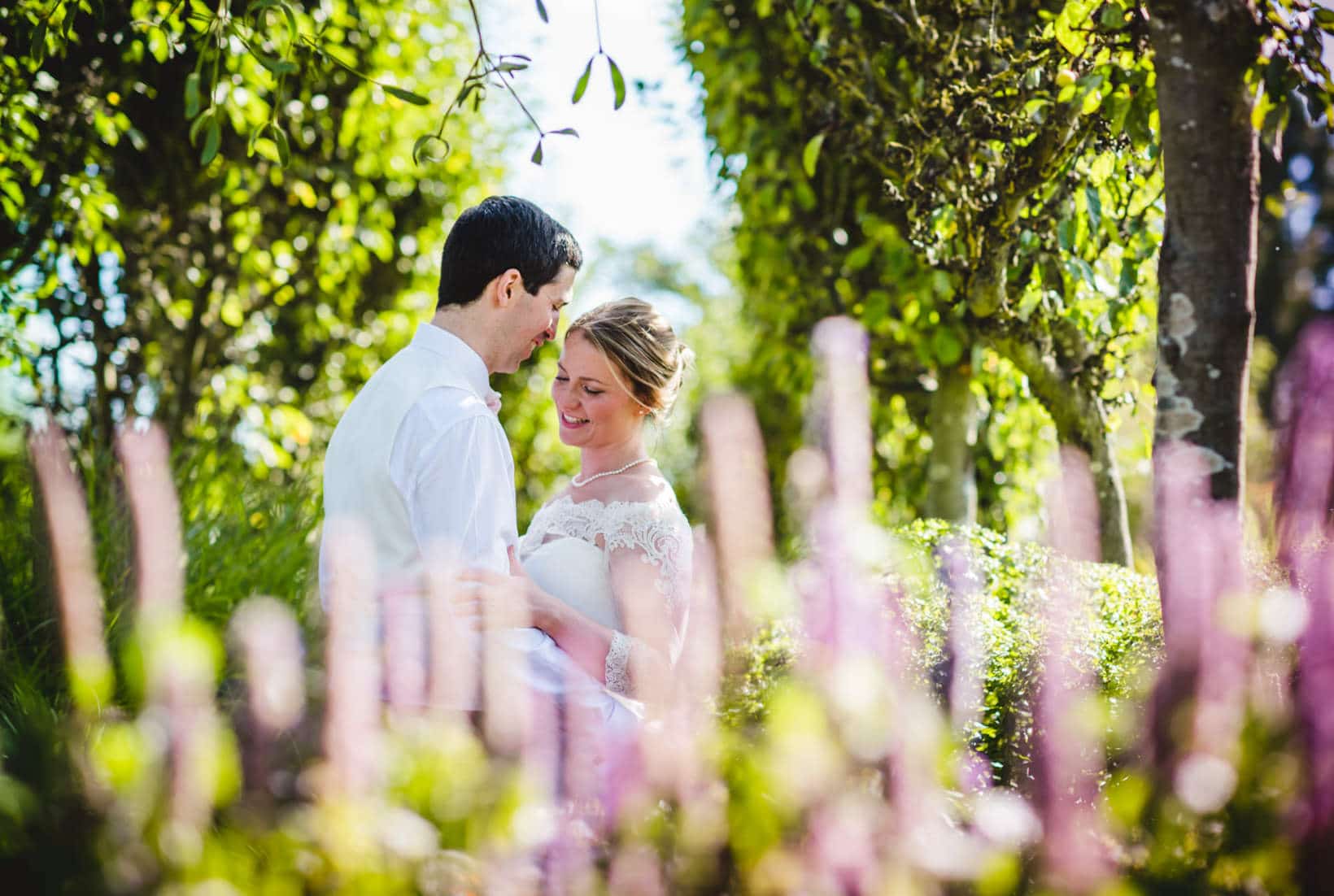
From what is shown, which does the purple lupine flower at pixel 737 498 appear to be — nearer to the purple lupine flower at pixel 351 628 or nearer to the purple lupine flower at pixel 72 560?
the purple lupine flower at pixel 351 628

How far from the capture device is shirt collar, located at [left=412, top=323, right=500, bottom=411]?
8.70 ft

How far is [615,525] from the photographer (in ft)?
10.4

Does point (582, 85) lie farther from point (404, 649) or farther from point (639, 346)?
point (404, 649)

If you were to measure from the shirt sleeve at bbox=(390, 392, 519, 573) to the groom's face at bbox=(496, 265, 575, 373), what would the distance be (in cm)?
46

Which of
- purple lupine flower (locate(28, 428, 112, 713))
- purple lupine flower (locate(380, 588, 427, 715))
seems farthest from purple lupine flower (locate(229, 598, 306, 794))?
purple lupine flower (locate(28, 428, 112, 713))

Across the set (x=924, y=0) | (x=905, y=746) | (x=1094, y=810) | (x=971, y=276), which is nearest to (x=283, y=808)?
(x=905, y=746)

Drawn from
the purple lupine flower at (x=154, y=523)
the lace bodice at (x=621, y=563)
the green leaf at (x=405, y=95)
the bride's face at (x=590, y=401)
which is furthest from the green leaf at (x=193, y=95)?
the purple lupine flower at (x=154, y=523)

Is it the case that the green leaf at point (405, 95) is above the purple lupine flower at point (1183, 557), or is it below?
above

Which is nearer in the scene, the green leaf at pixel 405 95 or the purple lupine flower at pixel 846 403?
the green leaf at pixel 405 95

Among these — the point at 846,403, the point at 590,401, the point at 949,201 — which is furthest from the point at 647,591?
the point at 846,403

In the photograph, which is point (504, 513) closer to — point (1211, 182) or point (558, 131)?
point (558, 131)

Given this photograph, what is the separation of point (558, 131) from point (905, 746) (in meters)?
1.87

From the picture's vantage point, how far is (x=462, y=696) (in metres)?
2.44

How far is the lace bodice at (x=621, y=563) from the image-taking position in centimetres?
298
